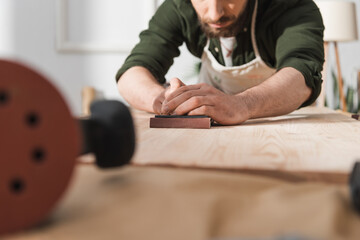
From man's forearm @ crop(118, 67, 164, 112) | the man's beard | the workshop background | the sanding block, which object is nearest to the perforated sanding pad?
the sanding block

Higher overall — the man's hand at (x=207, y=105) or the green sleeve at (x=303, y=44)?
the green sleeve at (x=303, y=44)

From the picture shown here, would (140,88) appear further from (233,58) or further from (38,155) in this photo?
(38,155)

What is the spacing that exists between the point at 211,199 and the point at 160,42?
1.49m

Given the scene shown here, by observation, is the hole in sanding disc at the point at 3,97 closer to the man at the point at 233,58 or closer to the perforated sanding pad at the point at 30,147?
the perforated sanding pad at the point at 30,147

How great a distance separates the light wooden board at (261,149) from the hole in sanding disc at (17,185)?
27cm

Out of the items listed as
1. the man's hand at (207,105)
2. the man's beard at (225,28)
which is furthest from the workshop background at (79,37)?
the man's hand at (207,105)

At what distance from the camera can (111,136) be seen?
1.43 feet

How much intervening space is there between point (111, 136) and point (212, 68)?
151 cm

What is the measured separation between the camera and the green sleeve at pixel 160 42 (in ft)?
5.79

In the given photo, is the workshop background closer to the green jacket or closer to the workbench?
the green jacket

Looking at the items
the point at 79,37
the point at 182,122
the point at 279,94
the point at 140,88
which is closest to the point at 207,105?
the point at 182,122

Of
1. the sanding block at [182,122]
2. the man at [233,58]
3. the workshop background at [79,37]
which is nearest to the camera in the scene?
the sanding block at [182,122]

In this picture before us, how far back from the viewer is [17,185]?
324mm

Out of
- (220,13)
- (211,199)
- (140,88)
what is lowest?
(211,199)
